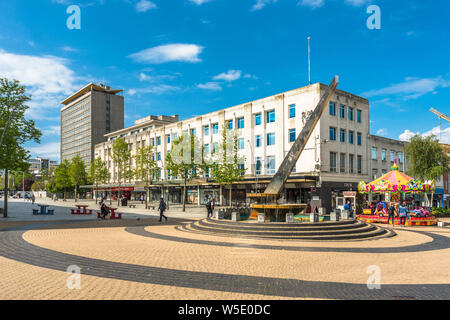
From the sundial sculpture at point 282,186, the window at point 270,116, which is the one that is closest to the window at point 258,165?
the window at point 270,116

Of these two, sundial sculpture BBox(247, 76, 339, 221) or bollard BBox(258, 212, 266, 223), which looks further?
sundial sculpture BBox(247, 76, 339, 221)

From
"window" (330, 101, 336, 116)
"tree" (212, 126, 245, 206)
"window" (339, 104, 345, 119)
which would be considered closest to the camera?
"window" (330, 101, 336, 116)

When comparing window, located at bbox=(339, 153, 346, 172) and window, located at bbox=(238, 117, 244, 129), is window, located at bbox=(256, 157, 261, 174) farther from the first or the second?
window, located at bbox=(339, 153, 346, 172)

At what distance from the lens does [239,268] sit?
33.0ft

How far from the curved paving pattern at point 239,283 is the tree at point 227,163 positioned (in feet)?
103

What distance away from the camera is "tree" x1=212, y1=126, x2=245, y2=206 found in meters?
42.2

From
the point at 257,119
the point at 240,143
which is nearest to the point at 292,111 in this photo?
the point at 257,119

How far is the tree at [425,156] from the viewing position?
136 feet

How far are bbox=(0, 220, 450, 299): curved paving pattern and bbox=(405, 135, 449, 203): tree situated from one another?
38.7 meters

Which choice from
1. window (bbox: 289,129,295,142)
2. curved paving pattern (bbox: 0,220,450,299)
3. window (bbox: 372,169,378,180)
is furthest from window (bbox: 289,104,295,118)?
curved paving pattern (bbox: 0,220,450,299)

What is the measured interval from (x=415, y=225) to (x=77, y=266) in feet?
80.2

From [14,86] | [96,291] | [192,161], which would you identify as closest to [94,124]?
[192,161]

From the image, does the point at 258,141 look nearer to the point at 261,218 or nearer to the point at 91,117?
the point at 261,218
